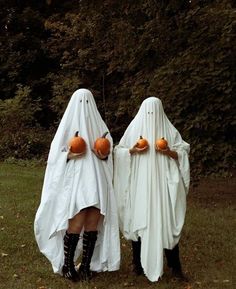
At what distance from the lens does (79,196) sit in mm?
5785

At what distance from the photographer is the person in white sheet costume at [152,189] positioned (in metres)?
5.96

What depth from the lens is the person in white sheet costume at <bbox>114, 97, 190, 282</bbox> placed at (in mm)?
5965

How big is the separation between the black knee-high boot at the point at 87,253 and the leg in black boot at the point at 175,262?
2.72 ft

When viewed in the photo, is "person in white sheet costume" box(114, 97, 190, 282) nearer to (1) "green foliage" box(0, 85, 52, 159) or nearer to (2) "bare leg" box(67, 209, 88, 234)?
(2) "bare leg" box(67, 209, 88, 234)

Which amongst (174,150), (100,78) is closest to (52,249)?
(174,150)

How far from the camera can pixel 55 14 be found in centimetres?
2272

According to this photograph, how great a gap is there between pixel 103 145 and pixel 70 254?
120 centimetres

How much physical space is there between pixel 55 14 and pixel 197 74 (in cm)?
1368

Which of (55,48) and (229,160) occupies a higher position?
(55,48)

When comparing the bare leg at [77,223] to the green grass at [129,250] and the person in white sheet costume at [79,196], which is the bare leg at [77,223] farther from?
the green grass at [129,250]

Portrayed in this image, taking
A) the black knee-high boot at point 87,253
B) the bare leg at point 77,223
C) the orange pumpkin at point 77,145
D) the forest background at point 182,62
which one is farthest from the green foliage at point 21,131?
the orange pumpkin at point 77,145

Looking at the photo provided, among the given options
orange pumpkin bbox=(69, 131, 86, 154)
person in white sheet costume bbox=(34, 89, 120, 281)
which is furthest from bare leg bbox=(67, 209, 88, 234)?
orange pumpkin bbox=(69, 131, 86, 154)

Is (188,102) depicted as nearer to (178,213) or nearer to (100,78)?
(178,213)

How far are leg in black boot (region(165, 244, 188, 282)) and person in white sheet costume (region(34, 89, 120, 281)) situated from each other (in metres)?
0.56
